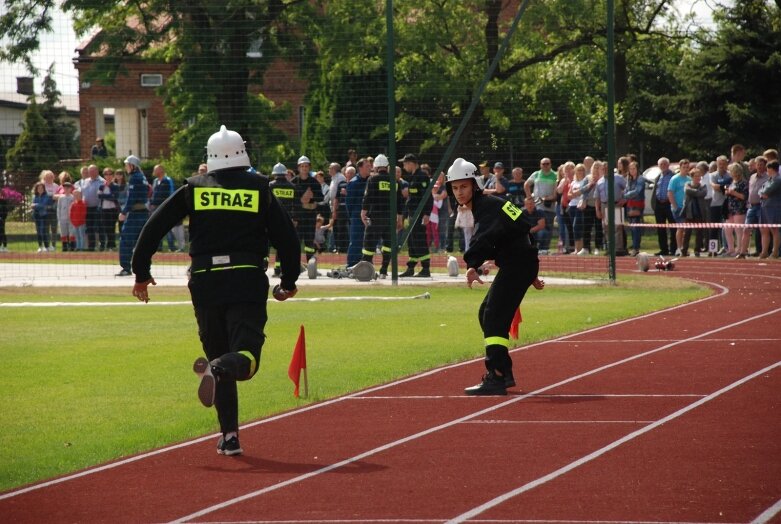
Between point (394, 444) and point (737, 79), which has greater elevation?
point (737, 79)

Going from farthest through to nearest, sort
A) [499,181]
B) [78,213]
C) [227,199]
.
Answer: [78,213]
[499,181]
[227,199]

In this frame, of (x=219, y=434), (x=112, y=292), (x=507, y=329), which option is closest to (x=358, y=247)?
(x=112, y=292)

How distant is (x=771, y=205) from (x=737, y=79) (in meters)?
13.3

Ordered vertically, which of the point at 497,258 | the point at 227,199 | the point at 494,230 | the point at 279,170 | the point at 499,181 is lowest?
the point at 497,258

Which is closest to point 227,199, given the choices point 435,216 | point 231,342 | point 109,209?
point 231,342

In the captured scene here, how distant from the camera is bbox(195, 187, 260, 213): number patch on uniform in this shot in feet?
28.7

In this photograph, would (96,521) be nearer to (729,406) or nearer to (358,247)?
(729,406)

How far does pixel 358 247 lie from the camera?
25.2 m

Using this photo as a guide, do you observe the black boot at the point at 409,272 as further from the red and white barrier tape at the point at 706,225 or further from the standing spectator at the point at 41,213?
the standing spectator at the point at 41,213

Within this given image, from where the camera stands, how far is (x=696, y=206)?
28781 millimetres

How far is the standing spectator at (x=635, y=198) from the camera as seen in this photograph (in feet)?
96.6

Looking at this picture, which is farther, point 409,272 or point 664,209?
point 664,209

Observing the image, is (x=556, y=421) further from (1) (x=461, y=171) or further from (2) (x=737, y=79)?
(2) (x=737, y=79)

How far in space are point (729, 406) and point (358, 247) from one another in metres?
15.2
